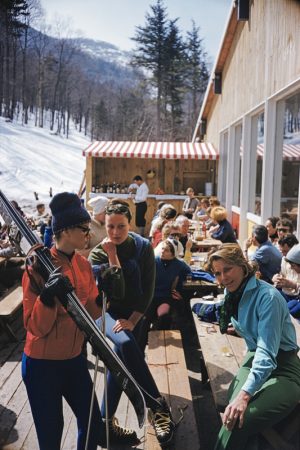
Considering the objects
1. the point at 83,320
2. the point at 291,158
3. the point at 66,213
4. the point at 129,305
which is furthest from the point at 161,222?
the point at 83,320

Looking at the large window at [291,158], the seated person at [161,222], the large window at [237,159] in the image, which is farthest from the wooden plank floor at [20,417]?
the large window at [237,159]

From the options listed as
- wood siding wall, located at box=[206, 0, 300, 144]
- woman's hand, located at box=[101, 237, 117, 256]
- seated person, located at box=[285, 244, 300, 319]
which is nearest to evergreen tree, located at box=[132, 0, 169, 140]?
wood siding wall, located at box=[206, 0, 300, 144]

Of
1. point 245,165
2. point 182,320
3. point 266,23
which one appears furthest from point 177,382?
point 245,165

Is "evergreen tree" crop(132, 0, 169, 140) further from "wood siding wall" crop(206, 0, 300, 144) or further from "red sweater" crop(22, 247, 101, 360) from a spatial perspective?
"red sweater" crop(22, 247, 101, 360)

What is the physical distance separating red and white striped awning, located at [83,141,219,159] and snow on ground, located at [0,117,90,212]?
6753mm

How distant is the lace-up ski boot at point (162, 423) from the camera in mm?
2686

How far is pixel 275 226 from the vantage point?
5.96m

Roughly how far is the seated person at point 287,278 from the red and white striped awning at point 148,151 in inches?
362

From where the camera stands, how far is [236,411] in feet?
6.81

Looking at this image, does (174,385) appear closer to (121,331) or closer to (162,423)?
(162,423)

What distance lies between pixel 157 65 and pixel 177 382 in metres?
34.3

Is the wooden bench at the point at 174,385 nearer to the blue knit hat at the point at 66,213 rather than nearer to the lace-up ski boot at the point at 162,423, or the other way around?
the lace-up ski boot at the point at 162,423

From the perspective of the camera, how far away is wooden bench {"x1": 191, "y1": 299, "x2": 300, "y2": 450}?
86.7 inches

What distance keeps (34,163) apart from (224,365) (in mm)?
31291
